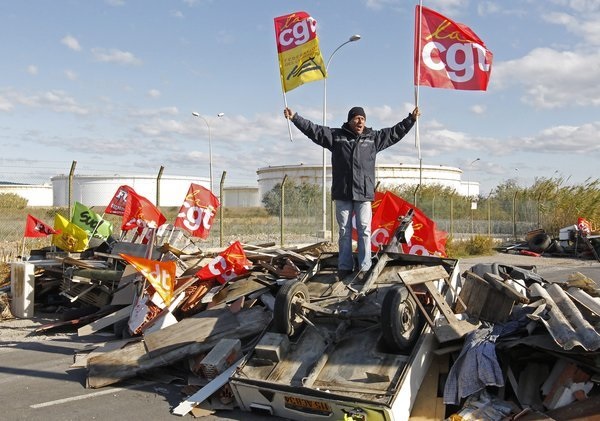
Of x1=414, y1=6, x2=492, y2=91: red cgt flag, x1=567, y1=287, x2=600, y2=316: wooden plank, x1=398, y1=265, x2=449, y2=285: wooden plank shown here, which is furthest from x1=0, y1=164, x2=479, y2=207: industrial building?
x1=398, y1=265, x2=449, y2=285: wooden plank

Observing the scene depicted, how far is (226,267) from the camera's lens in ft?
29.2

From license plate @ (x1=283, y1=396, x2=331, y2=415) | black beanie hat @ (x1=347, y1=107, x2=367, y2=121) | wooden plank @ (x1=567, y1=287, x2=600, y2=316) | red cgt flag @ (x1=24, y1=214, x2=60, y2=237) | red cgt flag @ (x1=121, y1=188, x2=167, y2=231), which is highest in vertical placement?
black beanie hat @ (x1=347, y1=107, x2=367, y2=121)

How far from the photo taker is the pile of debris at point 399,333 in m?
5.17

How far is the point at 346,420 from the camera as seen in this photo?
15.7 ft

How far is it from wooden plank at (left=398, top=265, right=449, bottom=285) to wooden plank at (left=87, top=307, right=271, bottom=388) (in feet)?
6.61

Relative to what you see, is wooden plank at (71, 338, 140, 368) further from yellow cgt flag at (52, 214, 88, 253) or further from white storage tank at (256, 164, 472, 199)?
white storage tank at (256, 164, 472, 199)

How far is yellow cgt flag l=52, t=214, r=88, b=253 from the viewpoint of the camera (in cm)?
1141

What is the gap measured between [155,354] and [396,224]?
4.58 meters

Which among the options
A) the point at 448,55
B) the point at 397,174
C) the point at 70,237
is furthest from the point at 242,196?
the point at 448,55

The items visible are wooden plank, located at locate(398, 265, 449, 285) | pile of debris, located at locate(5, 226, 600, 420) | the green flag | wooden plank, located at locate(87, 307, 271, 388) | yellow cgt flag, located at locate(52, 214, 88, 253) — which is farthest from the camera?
the green flag

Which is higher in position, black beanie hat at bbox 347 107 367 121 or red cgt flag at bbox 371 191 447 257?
black beanie hat at bbox 347 107 367 121

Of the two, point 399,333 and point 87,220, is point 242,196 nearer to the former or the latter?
point 87,220

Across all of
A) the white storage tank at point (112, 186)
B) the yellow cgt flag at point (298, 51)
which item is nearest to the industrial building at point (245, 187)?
the white storage tank at point (112, 186)

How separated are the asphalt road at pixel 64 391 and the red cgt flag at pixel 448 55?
207 inches
